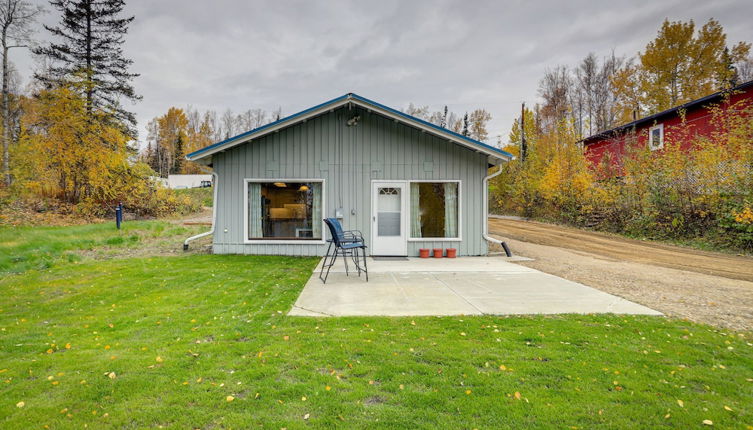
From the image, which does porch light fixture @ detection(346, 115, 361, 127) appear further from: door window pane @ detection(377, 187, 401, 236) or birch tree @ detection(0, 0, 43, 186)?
birch tree @ detection(0, 0, 43, 186)

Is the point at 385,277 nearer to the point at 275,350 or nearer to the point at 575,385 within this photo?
the point at 275,350

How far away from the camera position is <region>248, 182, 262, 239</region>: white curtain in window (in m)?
8.12

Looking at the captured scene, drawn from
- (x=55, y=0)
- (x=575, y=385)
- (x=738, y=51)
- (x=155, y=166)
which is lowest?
(x=575, y=385)

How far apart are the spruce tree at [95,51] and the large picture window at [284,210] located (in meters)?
14.1

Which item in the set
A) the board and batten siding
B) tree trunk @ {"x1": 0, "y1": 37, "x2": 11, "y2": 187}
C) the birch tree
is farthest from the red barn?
the birch tree

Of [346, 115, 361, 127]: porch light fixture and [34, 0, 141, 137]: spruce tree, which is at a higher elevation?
[34, 0, 141, 137]: spruce tree

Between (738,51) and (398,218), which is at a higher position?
(738,51)

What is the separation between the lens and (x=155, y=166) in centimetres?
4156

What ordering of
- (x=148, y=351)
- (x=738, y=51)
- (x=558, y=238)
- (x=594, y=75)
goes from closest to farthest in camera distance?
(x=148, y=351)
(x=558, y=238)
(x=738, y=51)
(x=594, y=75)

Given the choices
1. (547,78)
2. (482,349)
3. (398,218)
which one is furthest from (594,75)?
(482,349)

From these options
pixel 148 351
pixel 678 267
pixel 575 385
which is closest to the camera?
pixel 575 385

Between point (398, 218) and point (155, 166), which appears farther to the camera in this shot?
point (155, 166)

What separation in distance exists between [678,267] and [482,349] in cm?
681

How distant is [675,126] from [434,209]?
1262 cm
